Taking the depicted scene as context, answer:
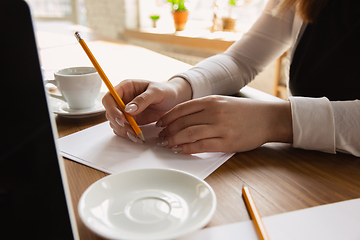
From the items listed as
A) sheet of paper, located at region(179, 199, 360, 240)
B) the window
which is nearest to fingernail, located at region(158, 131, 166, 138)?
sheet of paper, located at region(179, 199, 360, 240)

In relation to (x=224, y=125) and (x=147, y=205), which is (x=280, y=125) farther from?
(x=147, y=205)

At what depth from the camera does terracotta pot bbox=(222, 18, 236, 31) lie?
2.63 m

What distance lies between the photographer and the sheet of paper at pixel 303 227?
0.32m

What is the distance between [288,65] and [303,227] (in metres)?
0.67

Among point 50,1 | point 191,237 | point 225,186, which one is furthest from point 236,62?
point 50,1

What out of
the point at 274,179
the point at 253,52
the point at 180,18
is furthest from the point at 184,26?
the point at 274,179

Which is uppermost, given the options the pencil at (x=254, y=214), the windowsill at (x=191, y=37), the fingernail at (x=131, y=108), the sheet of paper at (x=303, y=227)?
the fingernail at (x=131, y=108)

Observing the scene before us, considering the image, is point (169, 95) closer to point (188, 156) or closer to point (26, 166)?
point (188, 156)

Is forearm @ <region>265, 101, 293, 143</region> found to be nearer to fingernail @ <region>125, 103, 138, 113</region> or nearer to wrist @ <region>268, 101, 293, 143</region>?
wrist @ <region>268, 101, 293, 143</region>

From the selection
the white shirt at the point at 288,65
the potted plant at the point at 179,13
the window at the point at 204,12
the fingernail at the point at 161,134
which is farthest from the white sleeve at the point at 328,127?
the potted plant at the point at 179,13

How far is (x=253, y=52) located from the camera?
0.88 meters

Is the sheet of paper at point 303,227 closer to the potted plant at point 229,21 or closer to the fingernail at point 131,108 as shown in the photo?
the fingernail at point 131,108

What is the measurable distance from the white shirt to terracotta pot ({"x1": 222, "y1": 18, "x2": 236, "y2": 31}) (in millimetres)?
1827

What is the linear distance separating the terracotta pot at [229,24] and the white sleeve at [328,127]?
7.49ft
